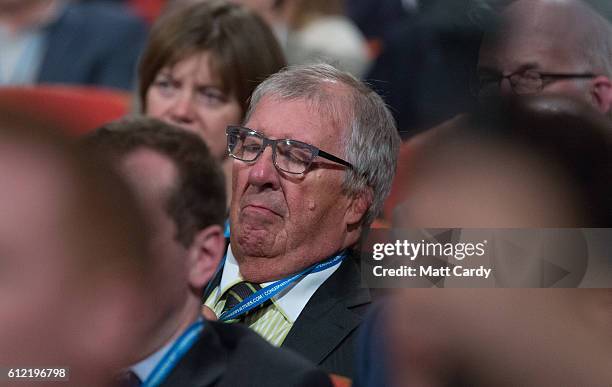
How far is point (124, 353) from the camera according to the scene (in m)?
1.53

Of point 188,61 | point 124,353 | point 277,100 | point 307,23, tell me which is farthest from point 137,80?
point 124,353

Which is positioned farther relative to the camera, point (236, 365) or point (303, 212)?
point (303, 212)

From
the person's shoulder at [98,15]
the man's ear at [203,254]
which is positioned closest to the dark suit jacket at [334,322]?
the man's ear at [203,254]

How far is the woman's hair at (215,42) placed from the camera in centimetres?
234

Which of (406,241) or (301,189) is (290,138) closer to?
(301,189)

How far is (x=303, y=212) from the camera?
187cm

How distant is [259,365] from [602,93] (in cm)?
87

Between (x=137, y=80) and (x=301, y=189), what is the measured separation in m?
0.87

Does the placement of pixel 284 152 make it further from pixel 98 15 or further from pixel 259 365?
pixel 98 15

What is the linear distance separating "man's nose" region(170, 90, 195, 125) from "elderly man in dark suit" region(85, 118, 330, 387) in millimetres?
644

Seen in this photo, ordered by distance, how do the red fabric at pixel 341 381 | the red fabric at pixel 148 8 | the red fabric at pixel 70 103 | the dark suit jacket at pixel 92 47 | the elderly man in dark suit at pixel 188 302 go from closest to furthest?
1. the elderly man in dark suit at pixel 188 302
2. the red fabric at pixel 341 381
3. the red fabric at pixel 70 103
4. the dark suit jacket at pixel 92 47
5. the red fabric at pixel 148 8

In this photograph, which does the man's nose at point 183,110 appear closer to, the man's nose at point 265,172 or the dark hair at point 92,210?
the man's nose at point 265,172

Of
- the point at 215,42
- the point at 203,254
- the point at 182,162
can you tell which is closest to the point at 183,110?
the point at 215,42

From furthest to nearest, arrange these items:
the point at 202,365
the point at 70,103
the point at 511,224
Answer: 1. the point at 70,103
2. the point at 511,224
3. the point at 202,365
